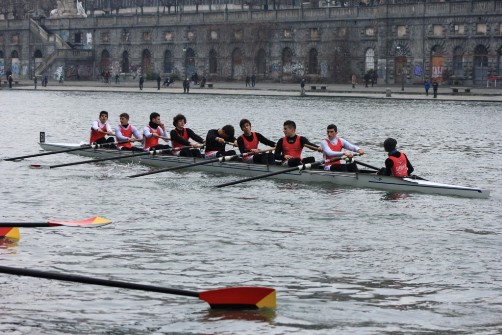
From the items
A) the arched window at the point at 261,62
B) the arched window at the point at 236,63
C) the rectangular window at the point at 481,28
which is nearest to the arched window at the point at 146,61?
the arched window at the point at 236,63

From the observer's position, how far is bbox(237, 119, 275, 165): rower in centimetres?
3210

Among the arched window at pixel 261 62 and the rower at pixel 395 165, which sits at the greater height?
the arched window at pixel 261 62

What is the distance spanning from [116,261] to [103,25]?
11557 cm

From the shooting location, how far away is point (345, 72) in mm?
109750

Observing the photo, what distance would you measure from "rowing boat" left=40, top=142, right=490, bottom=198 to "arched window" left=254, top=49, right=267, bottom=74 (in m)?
82.0


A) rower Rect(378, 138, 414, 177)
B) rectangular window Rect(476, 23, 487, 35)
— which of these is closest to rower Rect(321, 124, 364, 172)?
rower Rect(378, 138, 414, 177)

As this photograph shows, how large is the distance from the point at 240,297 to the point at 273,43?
10029cm

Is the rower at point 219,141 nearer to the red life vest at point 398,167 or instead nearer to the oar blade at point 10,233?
the red life vest at point 398,167

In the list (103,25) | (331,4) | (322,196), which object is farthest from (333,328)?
(103,25)

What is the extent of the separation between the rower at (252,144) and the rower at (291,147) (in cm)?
39

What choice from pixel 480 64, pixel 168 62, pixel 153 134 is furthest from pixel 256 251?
pixel 168 62

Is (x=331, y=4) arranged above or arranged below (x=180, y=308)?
above

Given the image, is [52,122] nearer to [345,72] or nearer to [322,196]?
[322,196]

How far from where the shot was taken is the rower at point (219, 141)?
32.8m
